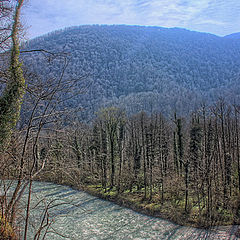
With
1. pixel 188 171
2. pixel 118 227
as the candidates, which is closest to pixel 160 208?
pixel 188 171

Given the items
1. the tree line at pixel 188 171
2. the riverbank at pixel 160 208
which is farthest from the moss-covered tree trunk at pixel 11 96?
the riverbank at pixel 160 208

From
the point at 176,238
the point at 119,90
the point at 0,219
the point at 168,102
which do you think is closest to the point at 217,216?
the point at 176,238

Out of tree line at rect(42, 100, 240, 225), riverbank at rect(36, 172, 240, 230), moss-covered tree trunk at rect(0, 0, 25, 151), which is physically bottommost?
riverbank at rect(36, 172, 240, 230)

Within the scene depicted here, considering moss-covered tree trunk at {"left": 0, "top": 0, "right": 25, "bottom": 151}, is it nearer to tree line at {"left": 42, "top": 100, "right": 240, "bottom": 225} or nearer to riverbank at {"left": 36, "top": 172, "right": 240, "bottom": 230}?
tree line at {"left": 42, "top": 100, "right": 240, "bottom": 225}

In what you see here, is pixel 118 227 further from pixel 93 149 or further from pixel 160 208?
pixel 93 149

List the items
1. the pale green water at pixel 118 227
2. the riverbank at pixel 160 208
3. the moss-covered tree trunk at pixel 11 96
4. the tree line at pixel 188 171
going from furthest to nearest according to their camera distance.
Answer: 1. the tree line at pixel 188 171
2. the riverbank at pixel 160 208
3. the pale green water at pixel 118 227
4. the moss-covered tree trunk at pixel 11 96

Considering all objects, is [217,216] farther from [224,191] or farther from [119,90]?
[119,90]

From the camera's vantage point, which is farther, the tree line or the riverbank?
the tree line

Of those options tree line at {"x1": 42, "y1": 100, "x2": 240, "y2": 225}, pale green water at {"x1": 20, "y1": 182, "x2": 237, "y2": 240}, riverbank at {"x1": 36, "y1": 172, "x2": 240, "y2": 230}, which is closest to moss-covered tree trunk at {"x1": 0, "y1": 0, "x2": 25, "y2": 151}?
tree line at {"x1": 42, "y1": 100, "x2": 240, "y2": 225}

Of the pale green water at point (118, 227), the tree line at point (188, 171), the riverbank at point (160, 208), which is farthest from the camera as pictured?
the tree line at point (188, 171)

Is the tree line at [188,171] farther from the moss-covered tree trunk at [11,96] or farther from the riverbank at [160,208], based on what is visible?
the moss-covered tree trunk at [11,96]

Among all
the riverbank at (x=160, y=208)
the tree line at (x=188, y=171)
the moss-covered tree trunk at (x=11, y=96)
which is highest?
the moss-covered tree trunk at (x=11, y=96)

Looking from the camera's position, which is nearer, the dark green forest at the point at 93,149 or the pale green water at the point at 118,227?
the dark green forest at the point at 93,149

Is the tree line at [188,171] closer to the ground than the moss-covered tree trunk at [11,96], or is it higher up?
closer to the ground
